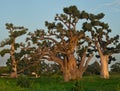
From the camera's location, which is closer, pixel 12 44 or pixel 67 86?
pixel 67 86

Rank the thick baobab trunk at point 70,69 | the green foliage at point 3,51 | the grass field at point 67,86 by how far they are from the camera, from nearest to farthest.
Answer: the grass field at point 67,86, the thick baobab trunk at point 70,69, the green foliage at point 3,51

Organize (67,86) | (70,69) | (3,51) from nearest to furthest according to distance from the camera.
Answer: (67,86)
(70,69)
(3,51)

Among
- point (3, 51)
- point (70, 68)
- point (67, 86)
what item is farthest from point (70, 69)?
point (67, 86)

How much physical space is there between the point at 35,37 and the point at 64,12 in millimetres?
6176

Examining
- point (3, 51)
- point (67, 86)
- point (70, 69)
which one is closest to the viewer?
point (67, 86)

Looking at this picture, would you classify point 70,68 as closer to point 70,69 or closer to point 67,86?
point 70,69

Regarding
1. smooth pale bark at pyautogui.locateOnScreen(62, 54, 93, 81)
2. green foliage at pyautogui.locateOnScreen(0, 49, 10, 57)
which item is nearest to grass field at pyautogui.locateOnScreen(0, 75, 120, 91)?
smooth pale bark at pyautogui.locateOnScreen(62, 54, 93, 81)

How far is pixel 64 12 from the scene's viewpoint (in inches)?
2504

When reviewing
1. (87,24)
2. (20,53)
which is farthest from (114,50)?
(20,53)

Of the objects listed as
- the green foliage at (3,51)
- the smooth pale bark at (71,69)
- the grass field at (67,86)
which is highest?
the green foliage at (3,51)

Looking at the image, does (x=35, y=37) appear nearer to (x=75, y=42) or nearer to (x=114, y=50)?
(x=75, y=42)

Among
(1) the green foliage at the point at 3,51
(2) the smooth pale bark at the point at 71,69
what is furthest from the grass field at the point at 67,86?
(1) the green foliage at the point at 3,51

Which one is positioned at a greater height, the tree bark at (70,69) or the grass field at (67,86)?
the tree bark at (70,69)

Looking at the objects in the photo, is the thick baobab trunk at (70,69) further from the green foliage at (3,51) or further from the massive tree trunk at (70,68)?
the green foliage at (3,51)
